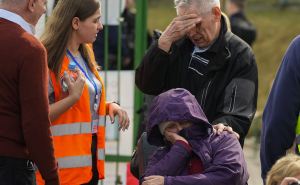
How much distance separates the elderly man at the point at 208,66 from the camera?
555 centimetres

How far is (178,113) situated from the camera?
16.3ft

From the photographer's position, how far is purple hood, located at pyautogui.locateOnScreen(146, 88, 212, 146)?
4953mm

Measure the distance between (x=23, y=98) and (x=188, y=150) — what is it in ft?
2.87

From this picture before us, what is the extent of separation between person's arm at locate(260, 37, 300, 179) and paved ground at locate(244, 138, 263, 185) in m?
4.49

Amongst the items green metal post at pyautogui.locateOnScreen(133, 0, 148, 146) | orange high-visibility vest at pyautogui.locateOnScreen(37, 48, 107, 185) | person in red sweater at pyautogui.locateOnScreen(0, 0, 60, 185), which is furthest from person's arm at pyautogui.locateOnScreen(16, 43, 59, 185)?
green metal post at pyautogui.locateOnScreen(133, 0, 148, 146)

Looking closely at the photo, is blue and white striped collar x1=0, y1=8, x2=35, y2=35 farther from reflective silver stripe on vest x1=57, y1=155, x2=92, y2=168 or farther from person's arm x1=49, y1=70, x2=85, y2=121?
reflective silver stripe on vest x1=57, y1=155, x2=92, y2=168

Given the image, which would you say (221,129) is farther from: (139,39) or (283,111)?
(139,39)

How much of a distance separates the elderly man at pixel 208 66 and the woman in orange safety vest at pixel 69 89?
1.18ft

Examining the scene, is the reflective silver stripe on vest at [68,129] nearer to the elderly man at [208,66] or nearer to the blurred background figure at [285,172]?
the elderly man at [208,66]

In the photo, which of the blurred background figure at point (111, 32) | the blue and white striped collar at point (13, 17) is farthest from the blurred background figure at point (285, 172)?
the blurred background figure at point (111, 32)

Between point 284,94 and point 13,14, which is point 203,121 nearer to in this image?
point 284,94

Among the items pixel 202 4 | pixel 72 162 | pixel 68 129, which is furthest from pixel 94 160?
pixel 202 4

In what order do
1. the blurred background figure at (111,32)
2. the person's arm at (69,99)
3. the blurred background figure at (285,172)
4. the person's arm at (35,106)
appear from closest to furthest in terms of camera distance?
the blurred background figure at (285,172) < the person's arm at (35,106) < the person's arm at (69,99) < the blurred background figure at (111,32)

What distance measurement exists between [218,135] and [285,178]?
62cm
